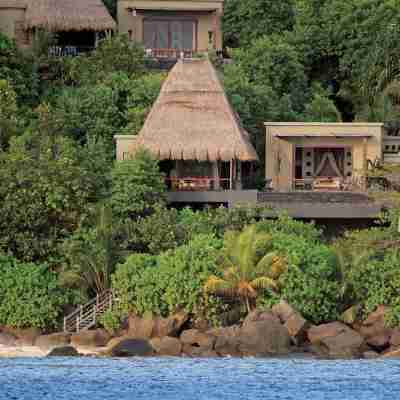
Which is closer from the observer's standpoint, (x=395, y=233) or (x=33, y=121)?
(x=395, y=233)

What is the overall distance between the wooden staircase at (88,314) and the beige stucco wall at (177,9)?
19586 mm

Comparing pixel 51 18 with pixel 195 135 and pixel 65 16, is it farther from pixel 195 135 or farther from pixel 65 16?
pixel 195 135

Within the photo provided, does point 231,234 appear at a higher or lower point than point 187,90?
lower

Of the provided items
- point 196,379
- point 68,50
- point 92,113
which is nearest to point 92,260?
point 196,379

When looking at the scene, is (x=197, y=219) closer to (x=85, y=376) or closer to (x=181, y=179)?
(x=181, y=179)

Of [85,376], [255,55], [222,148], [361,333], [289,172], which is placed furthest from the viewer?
[255,55]

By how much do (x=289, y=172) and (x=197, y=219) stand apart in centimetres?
921

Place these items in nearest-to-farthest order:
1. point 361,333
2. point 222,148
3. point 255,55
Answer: point 361,333, point 222,148, point 255,55

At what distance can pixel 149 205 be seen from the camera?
4866 centimetres

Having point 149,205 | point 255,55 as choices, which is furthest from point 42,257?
point 255,55

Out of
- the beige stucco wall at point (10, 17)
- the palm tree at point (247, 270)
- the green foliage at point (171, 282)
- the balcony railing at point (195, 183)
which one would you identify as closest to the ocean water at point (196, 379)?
the green foliage at point (171, 282)

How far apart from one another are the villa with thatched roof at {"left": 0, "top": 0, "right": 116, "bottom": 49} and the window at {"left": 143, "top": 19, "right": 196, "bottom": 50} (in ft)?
6.80

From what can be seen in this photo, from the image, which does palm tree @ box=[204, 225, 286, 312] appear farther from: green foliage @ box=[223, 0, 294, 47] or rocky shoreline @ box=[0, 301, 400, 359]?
green foliage @ box=[223, 0, 294, 47]

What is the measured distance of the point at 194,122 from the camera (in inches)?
2060
